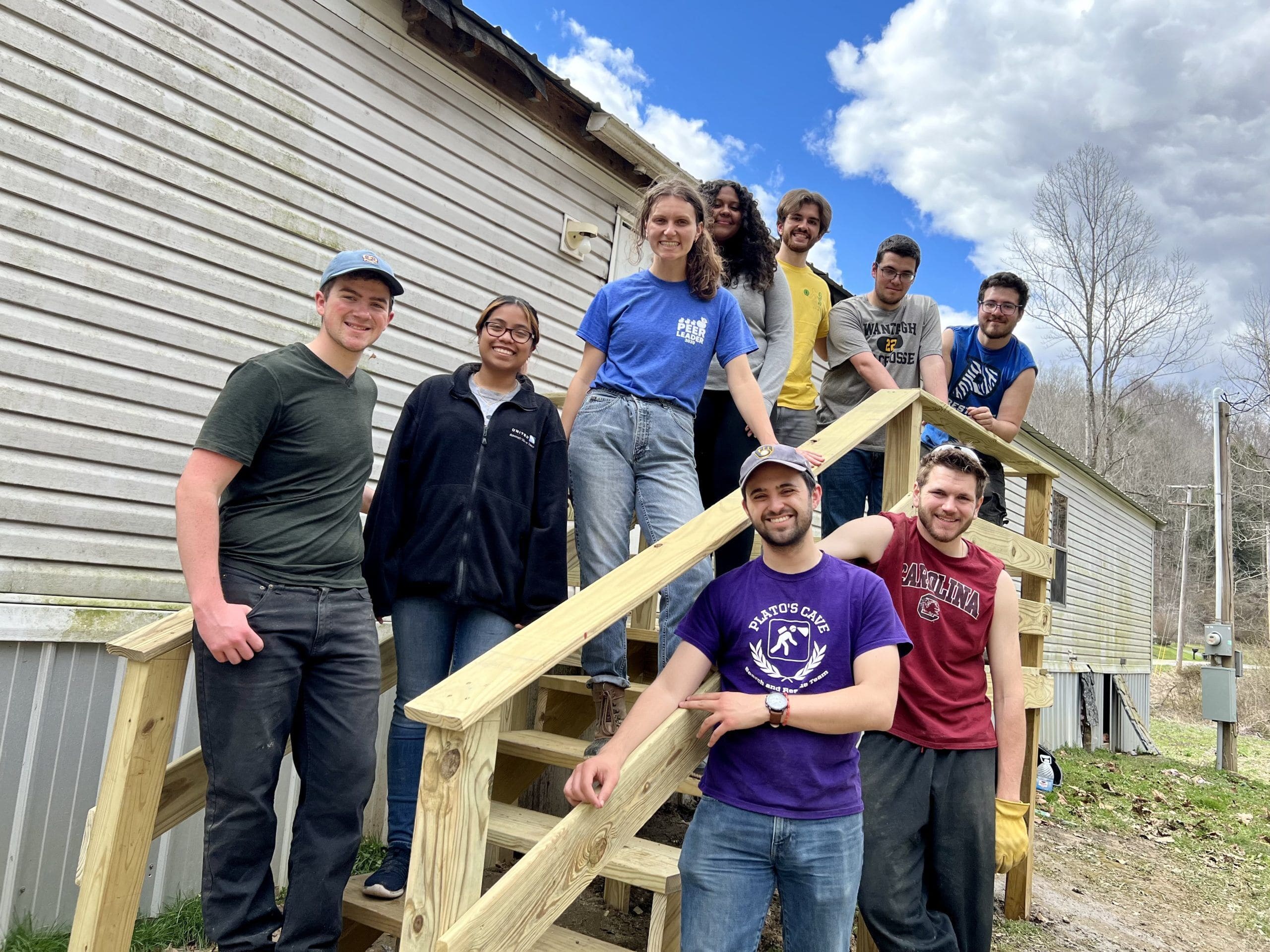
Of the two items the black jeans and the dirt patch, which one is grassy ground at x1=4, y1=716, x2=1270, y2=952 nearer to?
the dirt patch

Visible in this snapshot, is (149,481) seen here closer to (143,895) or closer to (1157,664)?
(143,895)

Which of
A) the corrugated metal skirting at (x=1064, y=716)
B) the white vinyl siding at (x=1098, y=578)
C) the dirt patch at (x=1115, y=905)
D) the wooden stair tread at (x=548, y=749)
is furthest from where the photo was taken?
the white vinyl siding at (x=1098, y=578)

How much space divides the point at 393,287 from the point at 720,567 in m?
1.91

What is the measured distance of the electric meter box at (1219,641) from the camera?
14.4 m

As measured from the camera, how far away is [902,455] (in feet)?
12.0

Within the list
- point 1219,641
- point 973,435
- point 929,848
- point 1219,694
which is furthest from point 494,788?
point 1219,641

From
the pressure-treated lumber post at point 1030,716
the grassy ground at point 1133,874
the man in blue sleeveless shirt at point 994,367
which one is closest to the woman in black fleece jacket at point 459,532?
the grassy ground at point 1133,874

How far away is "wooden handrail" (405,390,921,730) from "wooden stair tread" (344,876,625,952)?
2.93 ft

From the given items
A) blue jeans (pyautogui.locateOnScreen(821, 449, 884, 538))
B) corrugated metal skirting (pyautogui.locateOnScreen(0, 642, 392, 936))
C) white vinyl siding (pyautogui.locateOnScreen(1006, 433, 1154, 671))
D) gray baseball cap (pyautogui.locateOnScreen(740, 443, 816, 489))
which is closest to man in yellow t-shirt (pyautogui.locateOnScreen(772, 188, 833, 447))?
blue jeans (pyautogui.locateOnScreen(821, 449, 884, 538))

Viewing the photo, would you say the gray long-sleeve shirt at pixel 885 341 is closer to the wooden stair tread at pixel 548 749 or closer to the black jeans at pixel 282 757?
the wooden stair tread at pixel 548 749

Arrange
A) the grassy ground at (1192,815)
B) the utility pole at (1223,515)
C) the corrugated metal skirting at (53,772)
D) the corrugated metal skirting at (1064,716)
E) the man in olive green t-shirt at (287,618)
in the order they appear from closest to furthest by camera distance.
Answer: the man in olive green t-shirt at (287,618)
the corrugated metal skirting at (53,772)
the grassy ground at (1192,815)
the corrugated metal skirting at (1064,716)
the utility pole at (1223,515)

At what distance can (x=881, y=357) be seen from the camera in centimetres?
436

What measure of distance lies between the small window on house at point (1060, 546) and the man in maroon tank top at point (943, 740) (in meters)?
14.1

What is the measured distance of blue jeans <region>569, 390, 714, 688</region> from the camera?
9.66 feet
